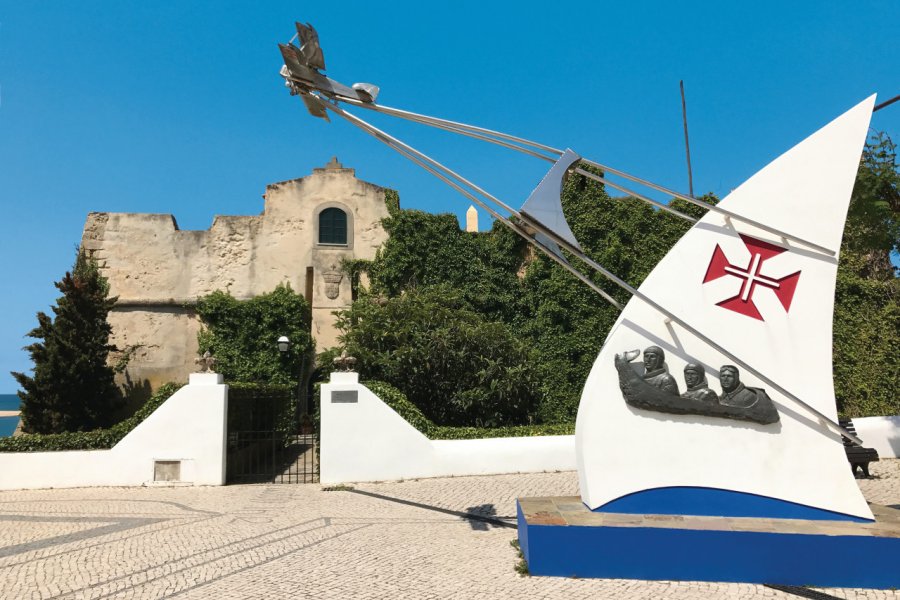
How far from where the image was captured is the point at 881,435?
1331cm

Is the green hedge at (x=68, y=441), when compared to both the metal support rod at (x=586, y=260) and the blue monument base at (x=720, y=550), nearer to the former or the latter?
the metal support rod at (x=586, y=260)

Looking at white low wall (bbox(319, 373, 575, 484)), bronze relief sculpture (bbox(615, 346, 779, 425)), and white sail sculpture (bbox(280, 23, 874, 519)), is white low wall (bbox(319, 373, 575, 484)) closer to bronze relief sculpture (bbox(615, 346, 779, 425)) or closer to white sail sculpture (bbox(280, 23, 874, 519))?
white sail sculpture (bbox(280, 23, 874, 519))

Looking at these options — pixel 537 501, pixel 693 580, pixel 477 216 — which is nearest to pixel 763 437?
pixel 693 580

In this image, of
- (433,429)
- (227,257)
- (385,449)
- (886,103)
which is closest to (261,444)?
(385,449)

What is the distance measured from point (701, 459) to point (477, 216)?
23.1 m

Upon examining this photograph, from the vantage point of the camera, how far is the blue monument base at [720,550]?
18.4 ft

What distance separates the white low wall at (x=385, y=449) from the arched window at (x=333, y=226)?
975cm

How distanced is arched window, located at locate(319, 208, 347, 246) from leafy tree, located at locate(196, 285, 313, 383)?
237 cm

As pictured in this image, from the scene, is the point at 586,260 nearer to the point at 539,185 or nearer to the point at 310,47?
the point at 539,185

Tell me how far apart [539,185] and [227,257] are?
54.6 feet

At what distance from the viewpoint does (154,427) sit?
1182 cm

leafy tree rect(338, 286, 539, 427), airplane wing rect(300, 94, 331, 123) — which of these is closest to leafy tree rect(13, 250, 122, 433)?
leafy tree rect(338, 286, 539, 427)

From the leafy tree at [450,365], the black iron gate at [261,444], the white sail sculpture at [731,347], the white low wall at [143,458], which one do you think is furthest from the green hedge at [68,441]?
the white sail sculpture at [731,347]

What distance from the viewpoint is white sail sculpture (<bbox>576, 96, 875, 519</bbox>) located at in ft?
20.5
